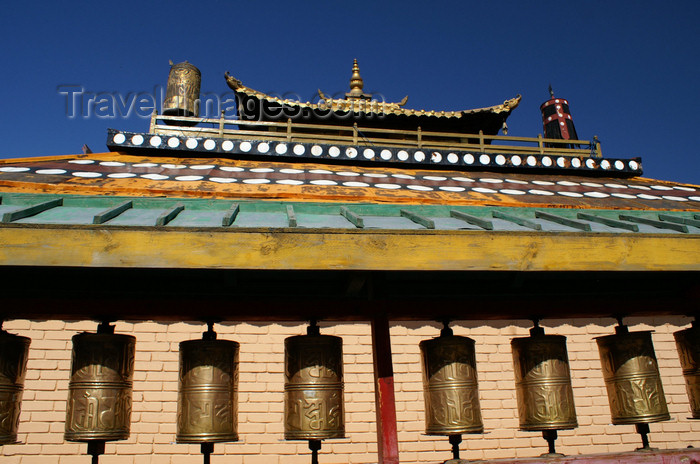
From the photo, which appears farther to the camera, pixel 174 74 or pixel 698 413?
pixel 174 74

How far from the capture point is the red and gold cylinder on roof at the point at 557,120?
419 inches

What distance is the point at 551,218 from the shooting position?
2994 mm

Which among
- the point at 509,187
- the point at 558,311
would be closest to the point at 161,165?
the point at 509,187

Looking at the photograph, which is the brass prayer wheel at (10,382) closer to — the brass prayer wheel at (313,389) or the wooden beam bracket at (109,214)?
the wooden beam bracket at (109,214)

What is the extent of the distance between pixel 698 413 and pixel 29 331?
23.0 feet

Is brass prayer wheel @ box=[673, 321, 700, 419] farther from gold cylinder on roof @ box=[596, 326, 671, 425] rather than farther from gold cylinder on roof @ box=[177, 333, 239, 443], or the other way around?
gold cylinder on roof @ box=[177, 333, 239, 443]

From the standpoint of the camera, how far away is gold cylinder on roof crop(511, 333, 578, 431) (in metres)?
3.04

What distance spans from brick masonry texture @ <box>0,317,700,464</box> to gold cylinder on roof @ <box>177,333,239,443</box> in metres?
3.92

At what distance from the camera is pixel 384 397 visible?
277 cm

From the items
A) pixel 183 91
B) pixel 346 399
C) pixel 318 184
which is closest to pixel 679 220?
pixel 318 184

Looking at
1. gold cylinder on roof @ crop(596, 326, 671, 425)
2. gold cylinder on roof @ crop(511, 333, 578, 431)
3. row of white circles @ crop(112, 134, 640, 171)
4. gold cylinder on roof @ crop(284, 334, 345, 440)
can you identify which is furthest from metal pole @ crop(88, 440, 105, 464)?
→ row of white circles @ crop(112, 134, 640, 171)

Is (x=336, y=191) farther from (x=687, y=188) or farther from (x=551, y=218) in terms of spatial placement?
(x=687, y=188)

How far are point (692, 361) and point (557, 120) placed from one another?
8.32m

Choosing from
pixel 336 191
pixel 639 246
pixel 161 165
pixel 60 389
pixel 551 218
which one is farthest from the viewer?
pixel 60 389
